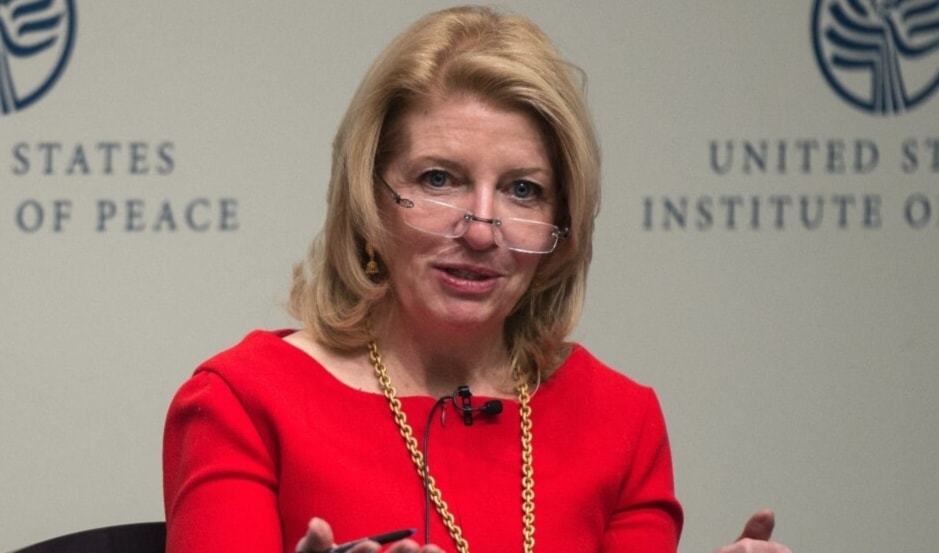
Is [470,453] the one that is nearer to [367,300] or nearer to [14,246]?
[367,300]

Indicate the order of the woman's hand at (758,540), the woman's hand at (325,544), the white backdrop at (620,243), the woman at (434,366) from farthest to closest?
the white backdrop at (620,243) → the woman at (434,366) → the woman's hand at (758,540) → the woman's hand at (325,544)

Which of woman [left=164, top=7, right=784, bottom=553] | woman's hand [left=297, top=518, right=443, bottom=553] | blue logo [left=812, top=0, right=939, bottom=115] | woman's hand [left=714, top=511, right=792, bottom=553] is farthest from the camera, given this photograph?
blue logo [left=812, top=0, right=939, bottom=115]

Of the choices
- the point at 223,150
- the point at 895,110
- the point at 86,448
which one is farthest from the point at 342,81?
the point at 895,110

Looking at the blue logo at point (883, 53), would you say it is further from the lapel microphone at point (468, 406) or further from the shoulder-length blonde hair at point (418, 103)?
the lapel microphone at point (468, 406)

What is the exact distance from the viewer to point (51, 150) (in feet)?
11.5

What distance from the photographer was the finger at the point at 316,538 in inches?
81.9

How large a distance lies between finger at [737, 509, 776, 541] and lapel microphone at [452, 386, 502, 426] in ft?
1.42

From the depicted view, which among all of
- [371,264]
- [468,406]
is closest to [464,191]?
[371,264]

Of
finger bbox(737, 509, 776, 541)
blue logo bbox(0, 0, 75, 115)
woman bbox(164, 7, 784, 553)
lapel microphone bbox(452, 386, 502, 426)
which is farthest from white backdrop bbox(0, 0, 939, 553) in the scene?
finger bbox(737, 509, 776, 541)

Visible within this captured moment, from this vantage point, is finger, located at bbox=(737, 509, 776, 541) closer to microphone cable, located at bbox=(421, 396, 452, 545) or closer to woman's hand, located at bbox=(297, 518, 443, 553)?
microphone cable, located at bbox=(421, 396, 452, 545)

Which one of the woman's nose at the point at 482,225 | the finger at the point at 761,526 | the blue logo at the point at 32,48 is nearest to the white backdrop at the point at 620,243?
the blue logo at the point at 32,48

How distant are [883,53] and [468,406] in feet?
4.39

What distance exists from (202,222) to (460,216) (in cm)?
105

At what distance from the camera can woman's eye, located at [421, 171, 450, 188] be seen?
2.63 m
